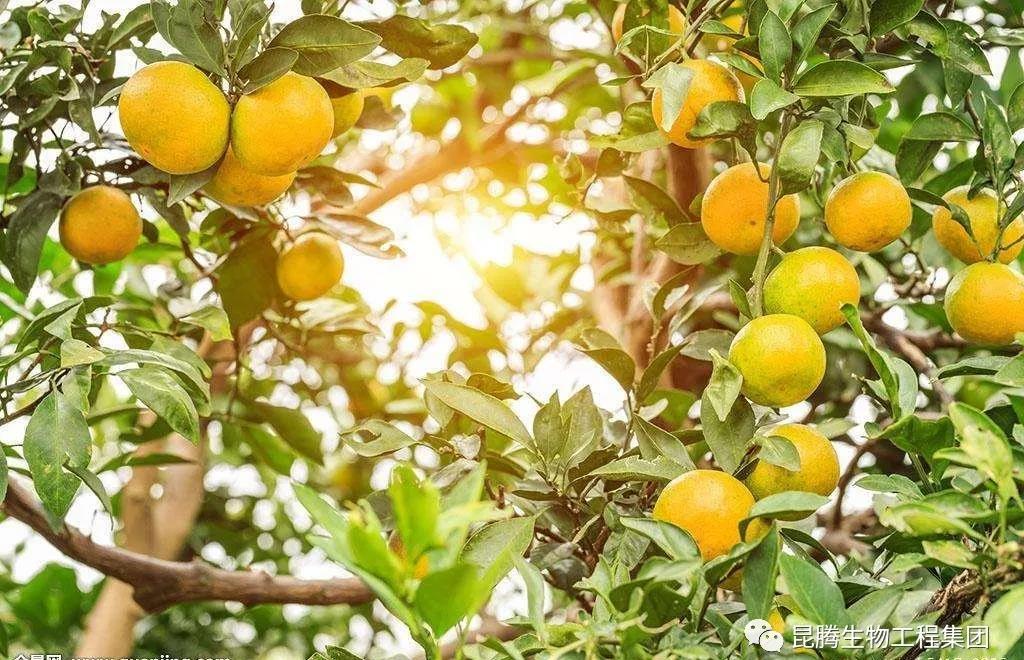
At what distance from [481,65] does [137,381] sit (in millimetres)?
1388

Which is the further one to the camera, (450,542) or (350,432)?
(350,432)

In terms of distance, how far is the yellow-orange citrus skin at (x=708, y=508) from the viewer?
674 millimetres

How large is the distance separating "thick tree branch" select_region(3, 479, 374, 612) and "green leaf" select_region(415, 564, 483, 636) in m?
0.66

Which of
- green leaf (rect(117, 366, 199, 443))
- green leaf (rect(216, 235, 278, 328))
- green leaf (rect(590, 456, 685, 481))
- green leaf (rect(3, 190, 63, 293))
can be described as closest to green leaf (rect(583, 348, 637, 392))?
green leaf (rect(590, 456, 685, 481))

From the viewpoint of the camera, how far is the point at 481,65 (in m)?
1.97

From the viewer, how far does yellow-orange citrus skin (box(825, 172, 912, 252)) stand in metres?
0.77

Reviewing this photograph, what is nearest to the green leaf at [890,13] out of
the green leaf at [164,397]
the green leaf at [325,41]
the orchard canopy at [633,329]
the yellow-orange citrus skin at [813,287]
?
the orchard canopy at [633,329]

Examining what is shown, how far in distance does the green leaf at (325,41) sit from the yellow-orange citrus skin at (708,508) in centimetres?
48

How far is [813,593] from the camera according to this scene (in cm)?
57

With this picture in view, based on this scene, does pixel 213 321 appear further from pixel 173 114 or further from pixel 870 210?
pixel 870 210

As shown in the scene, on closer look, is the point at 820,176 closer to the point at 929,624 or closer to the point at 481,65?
the point at 929,624

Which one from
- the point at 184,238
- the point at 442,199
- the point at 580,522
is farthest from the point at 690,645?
the point at 442,199

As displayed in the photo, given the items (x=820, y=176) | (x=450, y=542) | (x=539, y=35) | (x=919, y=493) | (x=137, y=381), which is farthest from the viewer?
(x=539, y=35)

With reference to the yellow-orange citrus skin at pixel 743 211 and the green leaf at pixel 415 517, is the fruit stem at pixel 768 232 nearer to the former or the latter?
the yellow-orange citrus skin at pixel 743 211
